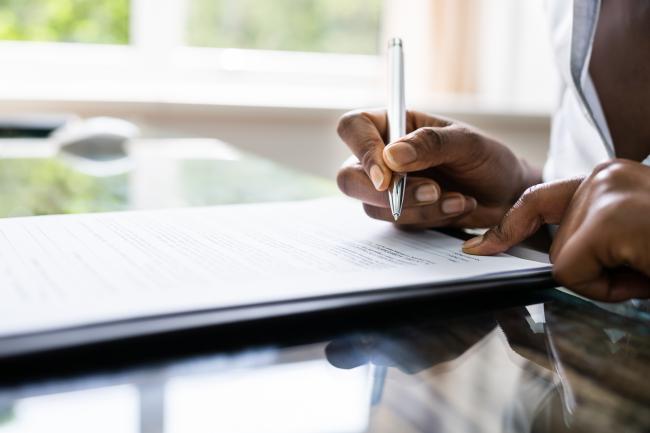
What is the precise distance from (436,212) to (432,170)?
4.0 inches

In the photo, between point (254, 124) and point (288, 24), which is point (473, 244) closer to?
point (254, 124)

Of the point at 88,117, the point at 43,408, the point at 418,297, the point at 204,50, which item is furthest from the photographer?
the point at 204,50

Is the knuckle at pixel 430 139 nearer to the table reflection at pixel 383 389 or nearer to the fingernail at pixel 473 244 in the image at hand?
the fingernail at pixel 473 244

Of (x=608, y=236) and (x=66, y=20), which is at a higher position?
(x=66, y=20)

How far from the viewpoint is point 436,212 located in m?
0.64

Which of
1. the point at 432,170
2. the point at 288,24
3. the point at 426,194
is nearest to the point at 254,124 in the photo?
the point at 288,24

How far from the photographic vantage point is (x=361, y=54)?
297cm

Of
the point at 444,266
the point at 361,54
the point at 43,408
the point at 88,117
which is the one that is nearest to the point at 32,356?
the point at 43,408

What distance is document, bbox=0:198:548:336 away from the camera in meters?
0.38

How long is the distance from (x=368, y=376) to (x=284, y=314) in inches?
2.7

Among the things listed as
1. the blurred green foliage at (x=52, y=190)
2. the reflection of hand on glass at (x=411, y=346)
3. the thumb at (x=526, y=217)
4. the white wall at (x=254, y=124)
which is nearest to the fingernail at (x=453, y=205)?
the thumb at (x=526, y=217)

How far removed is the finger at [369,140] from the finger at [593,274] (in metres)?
0.19

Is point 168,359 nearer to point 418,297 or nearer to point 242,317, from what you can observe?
point 242,317

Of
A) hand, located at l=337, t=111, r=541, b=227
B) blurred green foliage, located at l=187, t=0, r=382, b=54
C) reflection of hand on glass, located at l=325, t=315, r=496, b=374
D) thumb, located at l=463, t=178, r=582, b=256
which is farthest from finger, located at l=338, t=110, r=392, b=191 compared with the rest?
blurred green foliage, located at l=187, t=0, r=382, b=54
